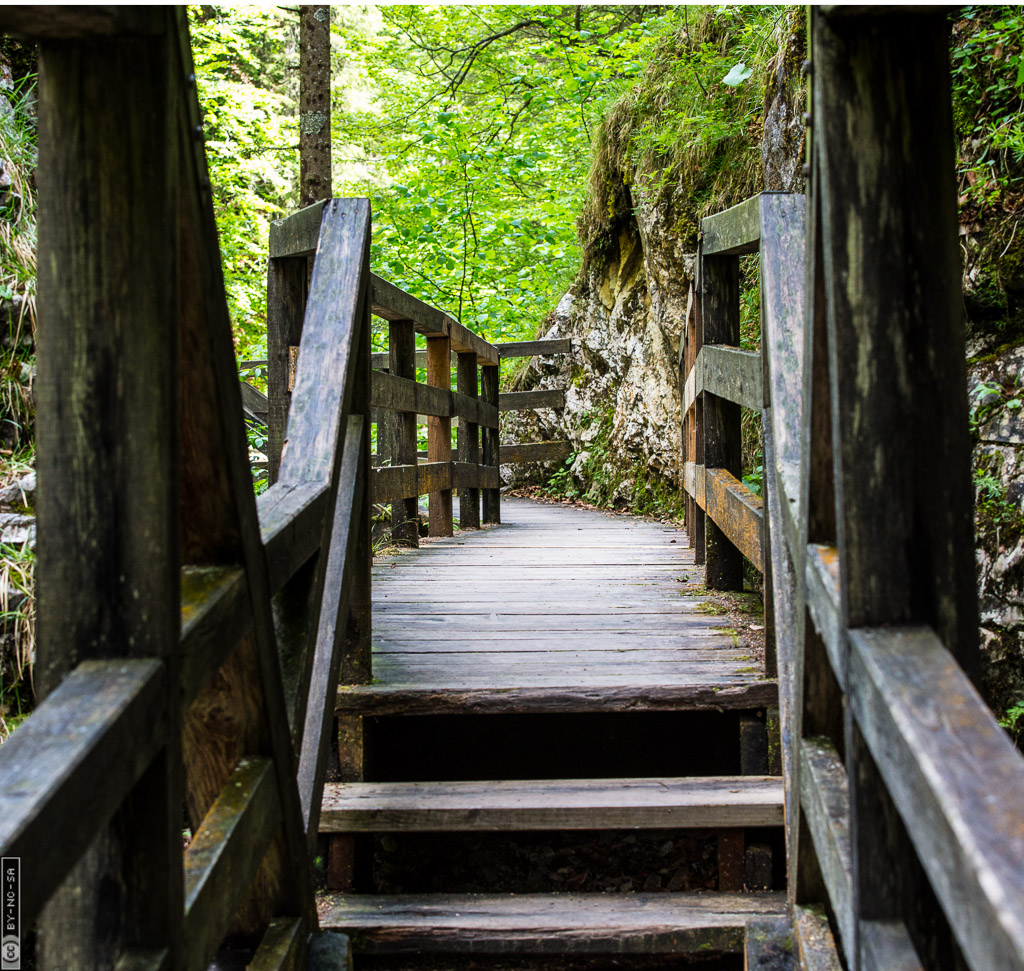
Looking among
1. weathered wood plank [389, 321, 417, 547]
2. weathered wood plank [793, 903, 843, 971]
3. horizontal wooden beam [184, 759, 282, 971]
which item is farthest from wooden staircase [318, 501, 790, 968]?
weathered wood plank [389, 321, 417, 547]

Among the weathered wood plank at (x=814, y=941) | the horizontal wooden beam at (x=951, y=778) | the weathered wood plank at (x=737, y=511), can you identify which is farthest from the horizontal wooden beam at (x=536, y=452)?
the horizontal wooden beam at (x=951, y=778)

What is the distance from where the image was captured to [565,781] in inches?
90.1

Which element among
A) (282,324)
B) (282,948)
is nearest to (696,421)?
(282,324)

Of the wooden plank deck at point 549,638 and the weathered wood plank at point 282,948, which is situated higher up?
the wooden plank deck at point 549,638

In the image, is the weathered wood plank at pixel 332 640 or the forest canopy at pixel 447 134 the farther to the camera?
the forest canopy at pixel 447 134

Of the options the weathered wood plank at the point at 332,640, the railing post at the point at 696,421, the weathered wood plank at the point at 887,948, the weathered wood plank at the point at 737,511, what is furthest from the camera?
the railing post at the point at 696,421

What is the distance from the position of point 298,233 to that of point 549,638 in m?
1.52

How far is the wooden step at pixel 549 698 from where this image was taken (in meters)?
2.37

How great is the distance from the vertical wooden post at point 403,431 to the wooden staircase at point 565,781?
1.54m

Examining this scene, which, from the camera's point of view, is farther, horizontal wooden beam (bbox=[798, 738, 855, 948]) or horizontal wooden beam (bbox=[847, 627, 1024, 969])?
horizontal wooden beam (bbox=[798, 738, 855, 948])

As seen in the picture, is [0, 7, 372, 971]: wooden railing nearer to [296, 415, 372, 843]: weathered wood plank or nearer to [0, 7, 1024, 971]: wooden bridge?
[0, 7, 1024, 971]: wooden bridge

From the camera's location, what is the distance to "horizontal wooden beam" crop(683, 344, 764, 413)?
7.90 feet

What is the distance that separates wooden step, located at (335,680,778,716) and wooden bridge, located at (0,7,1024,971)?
0.01m

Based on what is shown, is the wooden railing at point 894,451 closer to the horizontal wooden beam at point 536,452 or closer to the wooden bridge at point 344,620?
the wooden bridge at point 344,620
